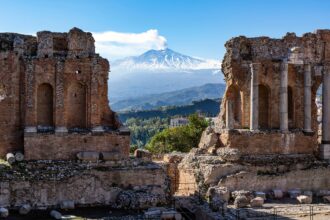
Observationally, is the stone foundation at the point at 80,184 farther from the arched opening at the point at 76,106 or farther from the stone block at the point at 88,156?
the arched opening at the point at 76,106

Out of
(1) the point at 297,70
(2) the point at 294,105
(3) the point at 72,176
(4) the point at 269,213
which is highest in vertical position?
(1) the point at 297,70

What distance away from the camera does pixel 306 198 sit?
27.0 metres

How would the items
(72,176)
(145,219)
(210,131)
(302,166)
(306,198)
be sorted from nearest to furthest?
1. (145,219)
2. (72,176)
3. (306,198)
4. (302,166)
5. (210,131)

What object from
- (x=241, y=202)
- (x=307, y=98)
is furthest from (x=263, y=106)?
(x=241, y=202)

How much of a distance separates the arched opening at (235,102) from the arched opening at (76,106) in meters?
10.5

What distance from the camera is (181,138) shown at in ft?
170

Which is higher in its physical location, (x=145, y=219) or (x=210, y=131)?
(x=210, y=131)

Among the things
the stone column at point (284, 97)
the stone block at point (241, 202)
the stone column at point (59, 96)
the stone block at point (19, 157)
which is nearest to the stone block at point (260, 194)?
the stone block at point (241, 202)

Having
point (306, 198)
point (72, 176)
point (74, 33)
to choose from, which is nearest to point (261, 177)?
point (306, 198)

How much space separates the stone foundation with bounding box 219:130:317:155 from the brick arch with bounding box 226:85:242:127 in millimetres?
2691

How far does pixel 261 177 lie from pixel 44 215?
1277 centimetres

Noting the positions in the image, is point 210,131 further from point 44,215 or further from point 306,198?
point 44,215

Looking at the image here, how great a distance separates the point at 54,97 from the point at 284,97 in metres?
14.3

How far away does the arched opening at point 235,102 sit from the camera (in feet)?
107
